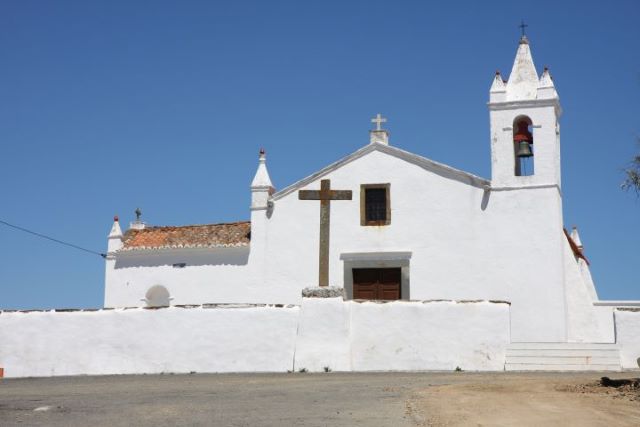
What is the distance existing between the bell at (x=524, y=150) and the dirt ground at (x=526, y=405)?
11686 millimetres

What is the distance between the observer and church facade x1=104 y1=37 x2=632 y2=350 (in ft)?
72.0

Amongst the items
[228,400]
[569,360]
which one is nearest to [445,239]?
[569,360]

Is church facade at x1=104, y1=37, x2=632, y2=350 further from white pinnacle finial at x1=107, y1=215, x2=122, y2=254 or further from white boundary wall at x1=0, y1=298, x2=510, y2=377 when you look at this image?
white boundary wall at x1=0, y1=298, x2=510, y2=377

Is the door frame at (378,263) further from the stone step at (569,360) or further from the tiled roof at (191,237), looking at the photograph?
the stone step at (569,360)

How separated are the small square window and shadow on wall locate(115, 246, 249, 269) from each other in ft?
11.7

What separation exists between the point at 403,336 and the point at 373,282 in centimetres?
640

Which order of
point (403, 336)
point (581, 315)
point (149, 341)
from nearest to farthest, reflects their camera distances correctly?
point (403, 336), point (149, 341), point (581, 315)

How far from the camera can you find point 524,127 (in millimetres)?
23297

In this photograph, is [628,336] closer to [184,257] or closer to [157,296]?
[184,257]

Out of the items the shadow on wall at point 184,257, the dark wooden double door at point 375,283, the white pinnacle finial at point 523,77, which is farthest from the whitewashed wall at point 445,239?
the white pinnacle finial at point 523,77

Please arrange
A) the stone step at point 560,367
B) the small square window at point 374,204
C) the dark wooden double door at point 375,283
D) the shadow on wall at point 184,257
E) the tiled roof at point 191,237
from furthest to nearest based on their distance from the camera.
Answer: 1. the tiled roof at point 191,237
2. the shadow on wall at point 184,257
3. the small square window at point 374,204
4. the dark wooden double door at point 375,283
5. the stone step at point 560,367

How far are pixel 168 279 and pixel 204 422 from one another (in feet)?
53.0

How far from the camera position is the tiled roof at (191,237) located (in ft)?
80.7

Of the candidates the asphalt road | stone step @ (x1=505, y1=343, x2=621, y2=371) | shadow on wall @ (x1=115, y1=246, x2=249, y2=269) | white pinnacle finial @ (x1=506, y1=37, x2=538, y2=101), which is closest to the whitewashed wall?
shadow on wall @ (x1=115, y1=246, x2=249, y2=269)
